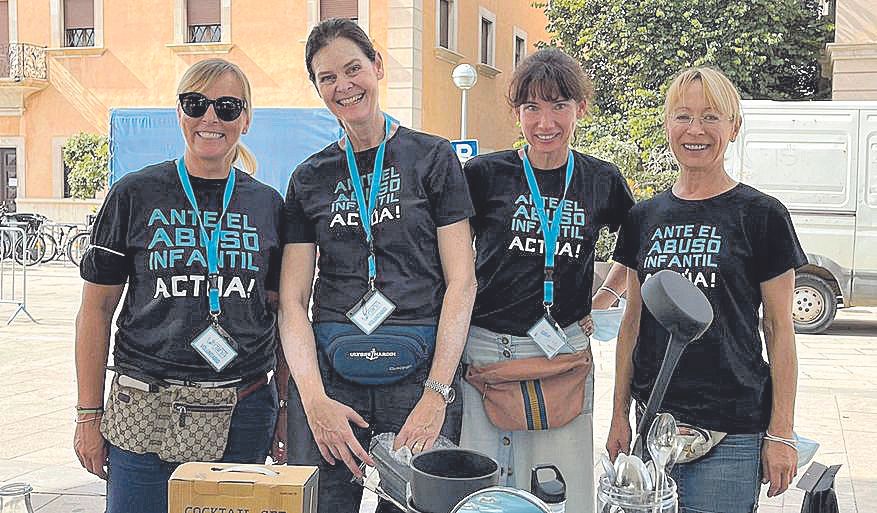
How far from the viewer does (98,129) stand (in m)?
21.8

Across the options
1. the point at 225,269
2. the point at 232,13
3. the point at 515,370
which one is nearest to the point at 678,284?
the point at 515,370

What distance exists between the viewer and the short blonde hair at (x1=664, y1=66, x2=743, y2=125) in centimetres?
233

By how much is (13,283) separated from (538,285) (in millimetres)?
10568

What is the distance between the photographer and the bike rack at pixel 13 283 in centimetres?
1057

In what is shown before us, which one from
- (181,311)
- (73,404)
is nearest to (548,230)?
(181,311)

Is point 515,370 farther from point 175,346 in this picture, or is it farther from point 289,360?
point 175,346

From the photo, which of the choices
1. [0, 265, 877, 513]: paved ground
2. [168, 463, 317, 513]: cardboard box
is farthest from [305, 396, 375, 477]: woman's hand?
[0, 265, 877, 513]: paved ground

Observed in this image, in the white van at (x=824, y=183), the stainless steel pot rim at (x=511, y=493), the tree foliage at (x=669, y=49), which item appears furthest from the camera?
the tree foliage at (x=669, y=49)

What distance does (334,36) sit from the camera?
239cm

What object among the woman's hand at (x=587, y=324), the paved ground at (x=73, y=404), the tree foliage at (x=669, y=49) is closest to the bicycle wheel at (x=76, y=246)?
the paved ground at (x=73, y=404)

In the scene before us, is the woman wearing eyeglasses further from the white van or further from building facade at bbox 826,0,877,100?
building facade at bbox 826,0,877,100

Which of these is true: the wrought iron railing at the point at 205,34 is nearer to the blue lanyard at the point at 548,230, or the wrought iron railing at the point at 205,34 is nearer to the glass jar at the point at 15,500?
the blue lanyard at the point at 548,230

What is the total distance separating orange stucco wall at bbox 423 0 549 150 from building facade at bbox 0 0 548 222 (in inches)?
1.9

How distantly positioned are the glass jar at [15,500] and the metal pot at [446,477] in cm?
67
